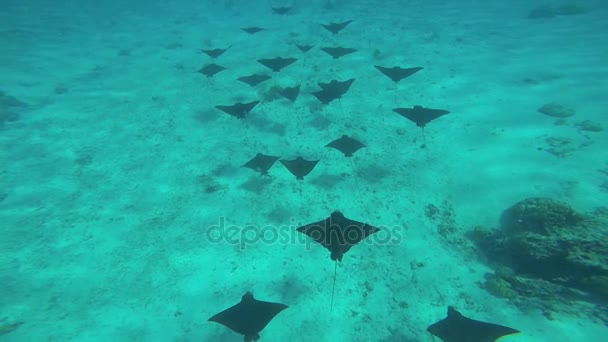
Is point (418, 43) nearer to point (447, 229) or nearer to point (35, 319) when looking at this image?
point (447, 229)

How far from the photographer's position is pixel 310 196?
29.0 feet

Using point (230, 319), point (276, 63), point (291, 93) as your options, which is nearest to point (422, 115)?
point (291, 93)

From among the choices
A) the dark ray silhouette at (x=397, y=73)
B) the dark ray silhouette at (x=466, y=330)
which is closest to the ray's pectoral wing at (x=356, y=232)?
the dark ray silhouette at (x=466, y=330)

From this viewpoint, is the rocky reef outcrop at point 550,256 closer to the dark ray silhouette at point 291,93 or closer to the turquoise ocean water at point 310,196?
the turquoise ocean water at point 310,196

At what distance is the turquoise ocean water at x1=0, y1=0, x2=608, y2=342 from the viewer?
626cm

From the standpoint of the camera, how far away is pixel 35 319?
6340 mm

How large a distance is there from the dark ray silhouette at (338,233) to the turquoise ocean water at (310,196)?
0.62 metres

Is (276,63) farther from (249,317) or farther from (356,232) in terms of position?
(249,317)

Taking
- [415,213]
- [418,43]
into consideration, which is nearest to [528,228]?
[415,213]

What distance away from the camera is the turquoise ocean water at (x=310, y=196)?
6258 mm

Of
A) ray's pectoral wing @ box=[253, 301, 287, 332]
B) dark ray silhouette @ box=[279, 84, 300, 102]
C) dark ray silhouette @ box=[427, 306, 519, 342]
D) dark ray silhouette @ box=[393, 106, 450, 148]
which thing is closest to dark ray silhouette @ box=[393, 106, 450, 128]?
dark ray silhouette @ box=[393, 106, 450, 148]

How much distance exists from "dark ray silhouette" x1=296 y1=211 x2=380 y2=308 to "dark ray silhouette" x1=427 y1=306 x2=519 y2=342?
6.38ft

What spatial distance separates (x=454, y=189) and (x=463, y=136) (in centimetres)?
276

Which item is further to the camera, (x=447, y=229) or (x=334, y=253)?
(x=447, y=229)
